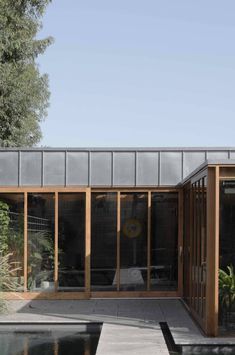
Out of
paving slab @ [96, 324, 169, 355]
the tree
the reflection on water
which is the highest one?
the tree

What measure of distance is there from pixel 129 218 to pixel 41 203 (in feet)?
6.65

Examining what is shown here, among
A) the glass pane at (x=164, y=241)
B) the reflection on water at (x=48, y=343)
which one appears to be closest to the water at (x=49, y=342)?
the reflection on water at (x=48, y=343)

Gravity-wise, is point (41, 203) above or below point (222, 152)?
below

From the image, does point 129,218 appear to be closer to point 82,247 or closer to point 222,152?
point 82,247

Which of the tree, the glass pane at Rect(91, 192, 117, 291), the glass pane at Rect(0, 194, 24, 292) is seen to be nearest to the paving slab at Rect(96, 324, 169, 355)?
the glass pane at Rect(91, 192, 117, 291)

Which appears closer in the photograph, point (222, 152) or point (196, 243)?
point (196, 243)

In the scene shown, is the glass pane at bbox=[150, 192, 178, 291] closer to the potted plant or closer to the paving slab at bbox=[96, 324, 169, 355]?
the paving slab at bbox=[96, 324, 169, 355]

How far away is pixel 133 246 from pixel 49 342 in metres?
4.88

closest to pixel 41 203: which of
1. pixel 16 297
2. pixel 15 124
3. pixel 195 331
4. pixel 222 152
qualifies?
pixel 16 297

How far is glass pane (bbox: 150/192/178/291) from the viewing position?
545 inches

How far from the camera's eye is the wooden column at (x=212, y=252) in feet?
29.7

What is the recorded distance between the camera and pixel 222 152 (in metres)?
13.7

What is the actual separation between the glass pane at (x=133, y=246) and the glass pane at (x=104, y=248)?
0.18m

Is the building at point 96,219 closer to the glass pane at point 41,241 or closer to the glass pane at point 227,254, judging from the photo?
the glass pane at point 41,241
